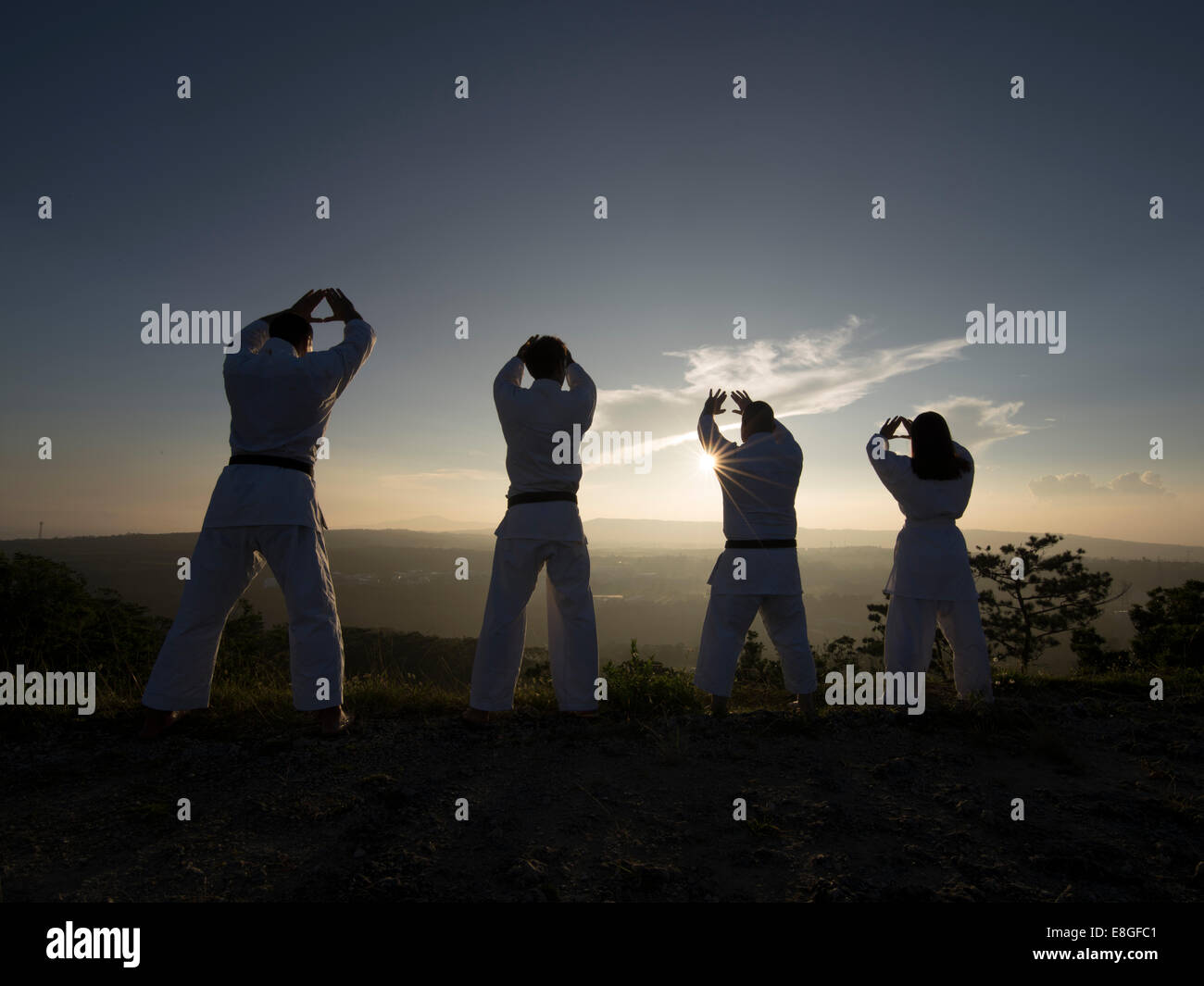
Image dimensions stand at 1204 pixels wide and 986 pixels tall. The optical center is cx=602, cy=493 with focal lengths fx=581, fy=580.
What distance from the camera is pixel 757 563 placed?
495cm

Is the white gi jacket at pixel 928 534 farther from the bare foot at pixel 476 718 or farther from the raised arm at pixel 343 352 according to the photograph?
the raised arm at pixel 343 352

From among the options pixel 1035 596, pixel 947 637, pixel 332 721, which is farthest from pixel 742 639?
pixel 1035 596

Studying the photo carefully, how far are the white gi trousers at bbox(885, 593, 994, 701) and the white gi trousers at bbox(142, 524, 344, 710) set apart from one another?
4488mm

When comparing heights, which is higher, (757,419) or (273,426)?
(757,419)

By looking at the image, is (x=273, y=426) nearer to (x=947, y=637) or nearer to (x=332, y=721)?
(x=332, y=721)

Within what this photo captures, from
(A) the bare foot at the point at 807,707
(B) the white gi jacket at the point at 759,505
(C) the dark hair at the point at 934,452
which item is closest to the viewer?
(A) the bare foot at the point at 807,707

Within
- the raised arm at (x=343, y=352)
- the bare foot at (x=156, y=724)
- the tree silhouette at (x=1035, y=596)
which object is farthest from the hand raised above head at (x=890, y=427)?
the tree silhouette at (x=1035, y=596)

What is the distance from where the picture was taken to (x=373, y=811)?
9.80 ft

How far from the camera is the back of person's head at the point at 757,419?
17.4 ft

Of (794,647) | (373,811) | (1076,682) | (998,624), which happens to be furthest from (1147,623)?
(373,811)

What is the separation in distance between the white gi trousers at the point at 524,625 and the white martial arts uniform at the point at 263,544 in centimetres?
106

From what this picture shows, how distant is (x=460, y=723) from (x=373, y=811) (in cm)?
134

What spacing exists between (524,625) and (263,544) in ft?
6.44
